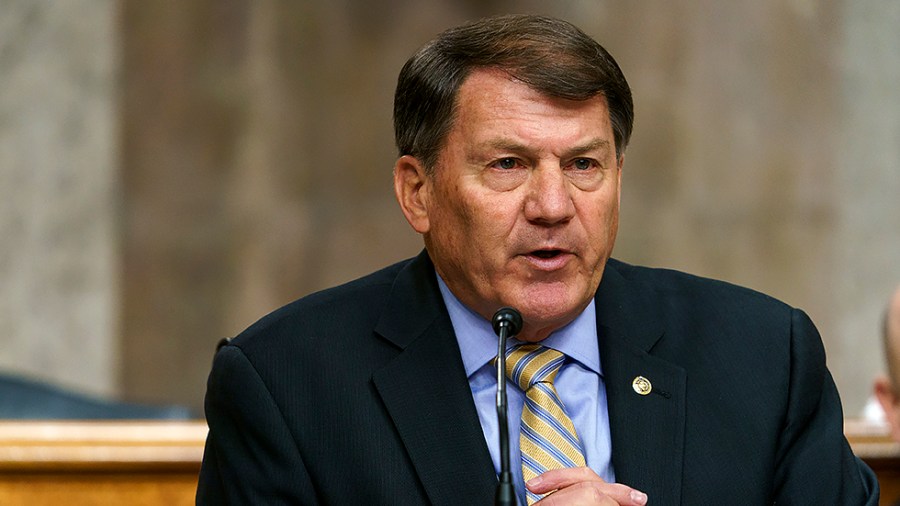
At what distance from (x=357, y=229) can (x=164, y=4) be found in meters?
1.35

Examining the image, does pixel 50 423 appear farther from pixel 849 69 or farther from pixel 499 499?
pixel 849 69

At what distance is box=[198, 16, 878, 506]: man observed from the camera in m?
2.22

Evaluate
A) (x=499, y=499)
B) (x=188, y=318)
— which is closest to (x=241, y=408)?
(x=499, y=499)

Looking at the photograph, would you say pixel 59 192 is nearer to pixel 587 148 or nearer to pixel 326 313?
pixel 326 313

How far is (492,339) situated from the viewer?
7.85 ft

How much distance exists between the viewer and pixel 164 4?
229 inches

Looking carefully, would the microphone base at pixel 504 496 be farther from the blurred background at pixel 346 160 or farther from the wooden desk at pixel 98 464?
the blurred background at pixel 346 160

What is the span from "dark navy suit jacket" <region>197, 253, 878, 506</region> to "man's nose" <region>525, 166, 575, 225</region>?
31 cm

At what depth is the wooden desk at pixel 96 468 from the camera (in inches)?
126

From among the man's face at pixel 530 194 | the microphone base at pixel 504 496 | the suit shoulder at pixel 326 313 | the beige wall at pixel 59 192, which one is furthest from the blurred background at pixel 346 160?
the microphone base at pixel 504 496

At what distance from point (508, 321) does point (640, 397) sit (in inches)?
17.3

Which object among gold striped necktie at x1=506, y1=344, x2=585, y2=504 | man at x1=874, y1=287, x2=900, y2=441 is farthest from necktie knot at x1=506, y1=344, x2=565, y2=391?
man at x1=874, y1=287, x2=900, y2=441

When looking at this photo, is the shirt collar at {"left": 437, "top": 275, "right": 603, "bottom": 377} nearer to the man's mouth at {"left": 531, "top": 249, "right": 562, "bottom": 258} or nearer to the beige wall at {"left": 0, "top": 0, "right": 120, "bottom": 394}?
the man's mouth at {"left": 531, "top": 249, "right": 562, "bottom": 258}

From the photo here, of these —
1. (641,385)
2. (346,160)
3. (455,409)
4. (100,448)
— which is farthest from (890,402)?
(346,160)
